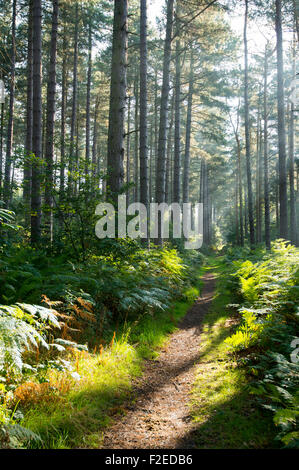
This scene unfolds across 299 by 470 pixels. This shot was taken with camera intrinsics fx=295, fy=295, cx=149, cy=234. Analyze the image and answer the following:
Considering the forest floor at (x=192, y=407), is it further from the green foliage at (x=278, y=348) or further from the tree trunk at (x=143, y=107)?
the tree trunk at (x=143, y=107)

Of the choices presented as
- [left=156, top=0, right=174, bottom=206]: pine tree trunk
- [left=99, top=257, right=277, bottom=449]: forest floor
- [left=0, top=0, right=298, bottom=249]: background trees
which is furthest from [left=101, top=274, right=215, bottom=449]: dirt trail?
[left=156, top=0, right=174, bottom=206]: pine tree trunk

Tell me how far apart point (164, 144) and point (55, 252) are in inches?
A: 314

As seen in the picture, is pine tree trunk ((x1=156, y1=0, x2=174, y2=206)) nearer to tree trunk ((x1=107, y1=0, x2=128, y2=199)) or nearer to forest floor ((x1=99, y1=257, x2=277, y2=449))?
tree trunk ((x1=107, y1=0, x2=128, y2=199))

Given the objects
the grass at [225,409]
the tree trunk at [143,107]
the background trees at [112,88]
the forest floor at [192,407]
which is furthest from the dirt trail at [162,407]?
the tree trunk at [143,107]

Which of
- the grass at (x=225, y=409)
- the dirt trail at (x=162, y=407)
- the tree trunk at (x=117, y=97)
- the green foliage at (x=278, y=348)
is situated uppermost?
the tree trunk at (x=117, y=97)

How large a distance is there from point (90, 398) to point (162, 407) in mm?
888

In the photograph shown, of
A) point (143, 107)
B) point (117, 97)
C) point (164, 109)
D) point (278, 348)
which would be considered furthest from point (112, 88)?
point (278, 348)

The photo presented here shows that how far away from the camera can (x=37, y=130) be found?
940cm

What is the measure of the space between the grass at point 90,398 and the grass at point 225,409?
0.89 m

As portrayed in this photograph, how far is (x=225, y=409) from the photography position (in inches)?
128

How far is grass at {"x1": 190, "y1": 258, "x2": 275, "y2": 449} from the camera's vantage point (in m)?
2.71

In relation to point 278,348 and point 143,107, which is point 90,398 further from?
point 143,107

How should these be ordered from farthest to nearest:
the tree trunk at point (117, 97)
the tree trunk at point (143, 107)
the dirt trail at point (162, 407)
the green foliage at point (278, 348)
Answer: the tree trunk at point (143, 107) < the tree trunk at point (117, 97) < the dirt trail at point (162, 407) < the green foliage at point (278, 348)

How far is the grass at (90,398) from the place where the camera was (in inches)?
106
